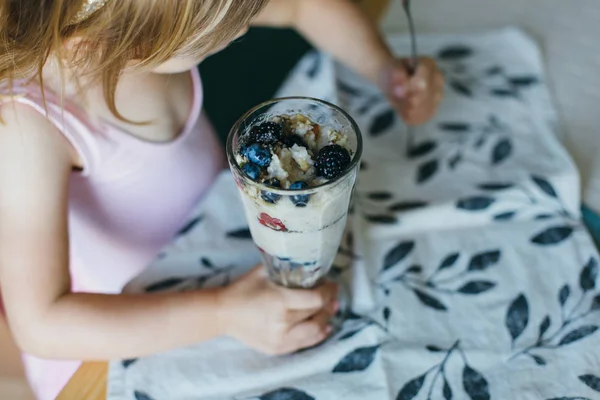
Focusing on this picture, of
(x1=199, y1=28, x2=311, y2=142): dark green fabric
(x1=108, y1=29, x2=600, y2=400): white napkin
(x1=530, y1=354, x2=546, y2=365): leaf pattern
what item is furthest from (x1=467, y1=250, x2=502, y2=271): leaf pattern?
(x1=199, y1=28, x2=311, y2=142): dark green fabric

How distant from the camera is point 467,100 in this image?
0.80 meters

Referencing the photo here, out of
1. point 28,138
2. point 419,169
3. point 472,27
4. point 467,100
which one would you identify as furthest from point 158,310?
point 472,27

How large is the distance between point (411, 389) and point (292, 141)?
0.24 m

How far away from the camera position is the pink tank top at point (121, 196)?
0.62 m

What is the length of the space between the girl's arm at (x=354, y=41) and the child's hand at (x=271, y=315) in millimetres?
301

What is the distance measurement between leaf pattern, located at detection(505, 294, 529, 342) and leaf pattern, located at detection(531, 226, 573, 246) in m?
0.07

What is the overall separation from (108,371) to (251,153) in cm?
26

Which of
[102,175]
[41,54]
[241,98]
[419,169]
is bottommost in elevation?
[241,98]

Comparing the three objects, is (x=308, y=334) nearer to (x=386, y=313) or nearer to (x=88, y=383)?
(x=386, y=313)

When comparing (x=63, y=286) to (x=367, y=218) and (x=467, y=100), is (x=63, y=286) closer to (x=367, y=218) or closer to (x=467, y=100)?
(x=367, y=218)

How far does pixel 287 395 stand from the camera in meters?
0.53

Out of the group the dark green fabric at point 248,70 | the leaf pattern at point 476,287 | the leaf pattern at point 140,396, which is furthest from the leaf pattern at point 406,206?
the dark green fabric at point 248,70

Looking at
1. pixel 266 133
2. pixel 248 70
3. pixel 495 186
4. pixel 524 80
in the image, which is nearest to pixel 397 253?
pixel 495 186

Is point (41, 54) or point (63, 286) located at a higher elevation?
point (41, 54)
